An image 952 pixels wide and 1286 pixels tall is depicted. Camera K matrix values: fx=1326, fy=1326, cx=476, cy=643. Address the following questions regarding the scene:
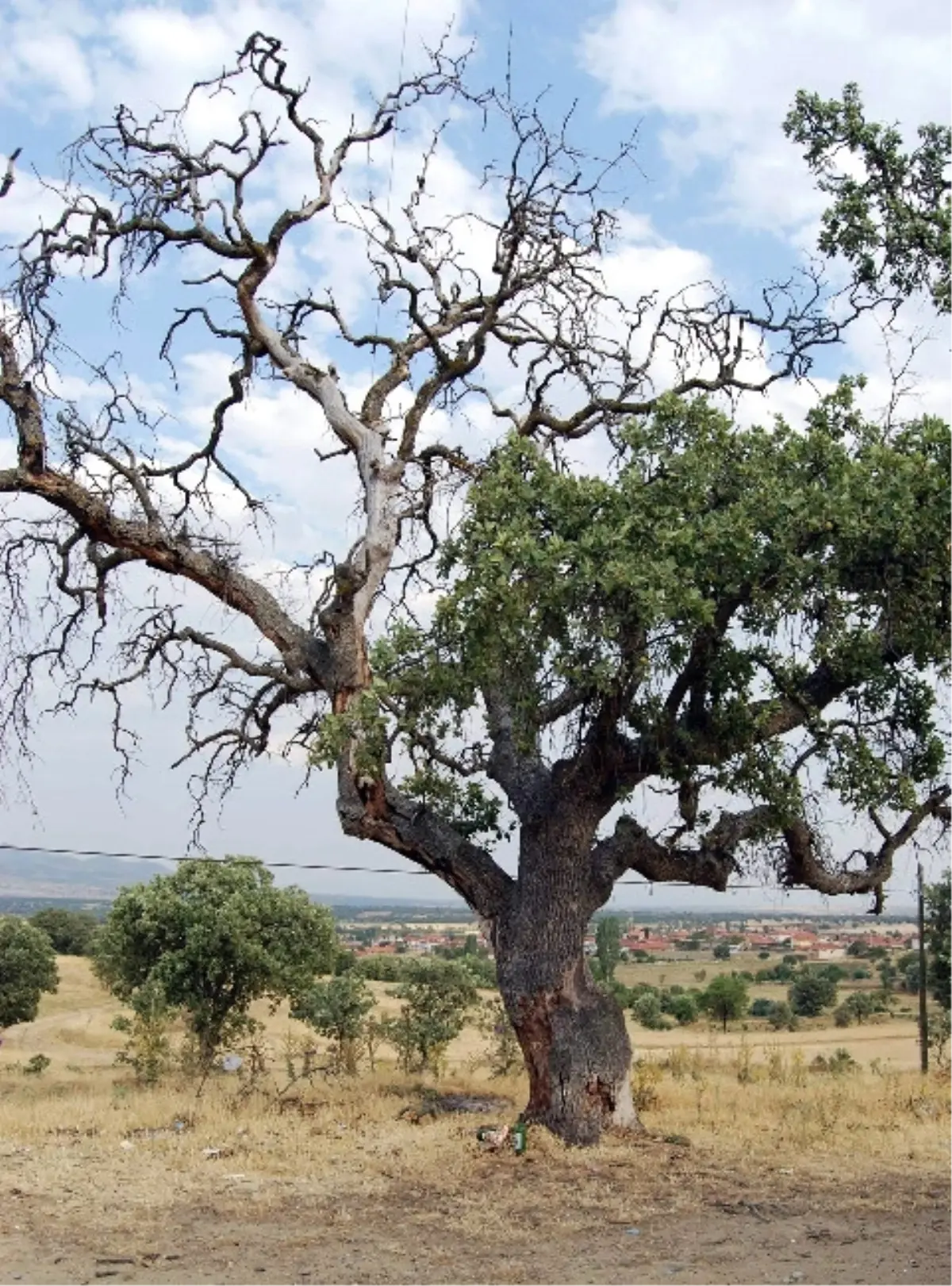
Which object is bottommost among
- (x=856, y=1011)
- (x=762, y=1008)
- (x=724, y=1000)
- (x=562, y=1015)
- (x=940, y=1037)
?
(x=762, y=1008)

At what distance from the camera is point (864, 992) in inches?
1802

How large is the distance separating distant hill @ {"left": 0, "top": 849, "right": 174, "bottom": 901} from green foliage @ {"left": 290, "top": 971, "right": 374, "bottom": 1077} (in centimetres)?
371

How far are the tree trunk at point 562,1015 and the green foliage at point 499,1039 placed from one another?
4.87 metres

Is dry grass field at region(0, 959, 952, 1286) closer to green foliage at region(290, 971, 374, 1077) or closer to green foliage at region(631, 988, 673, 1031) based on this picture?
green foliage at region(290, 971, 374, 1077)

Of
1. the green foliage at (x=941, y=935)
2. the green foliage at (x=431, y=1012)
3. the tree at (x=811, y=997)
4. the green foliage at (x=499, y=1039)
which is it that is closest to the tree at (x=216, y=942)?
the green foliage at (x=431, y=1012)

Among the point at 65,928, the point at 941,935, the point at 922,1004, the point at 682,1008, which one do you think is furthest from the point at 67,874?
the point at 922,1004

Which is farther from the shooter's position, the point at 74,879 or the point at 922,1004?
the point at 74,879

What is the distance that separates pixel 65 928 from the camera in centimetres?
4841

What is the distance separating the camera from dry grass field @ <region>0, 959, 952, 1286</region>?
7828 millimetres

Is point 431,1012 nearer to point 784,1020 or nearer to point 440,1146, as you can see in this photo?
point 440,1146

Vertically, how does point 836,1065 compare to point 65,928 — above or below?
above

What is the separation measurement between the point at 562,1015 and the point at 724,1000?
27656 mm

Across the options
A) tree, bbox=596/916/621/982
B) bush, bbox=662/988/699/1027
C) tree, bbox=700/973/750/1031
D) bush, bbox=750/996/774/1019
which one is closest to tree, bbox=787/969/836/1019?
bush, bbox=750/996/774/1019

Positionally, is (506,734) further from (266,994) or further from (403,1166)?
(266,994)
